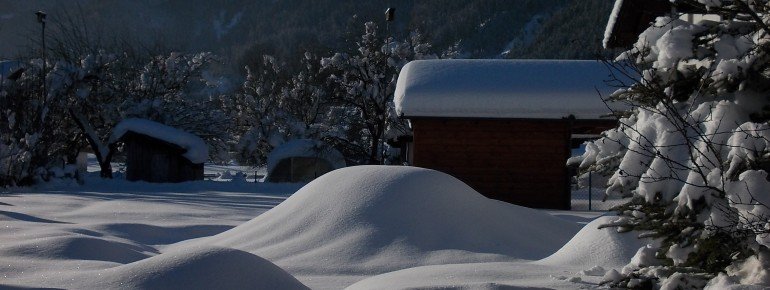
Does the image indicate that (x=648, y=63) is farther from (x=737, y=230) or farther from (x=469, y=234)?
(x=469, y=234)

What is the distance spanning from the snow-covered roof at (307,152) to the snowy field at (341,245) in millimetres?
16481

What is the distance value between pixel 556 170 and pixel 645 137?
1655 centimetres

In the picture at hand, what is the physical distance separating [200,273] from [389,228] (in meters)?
4.32

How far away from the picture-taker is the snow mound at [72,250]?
9.18m

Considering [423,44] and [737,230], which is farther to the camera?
[423,44]

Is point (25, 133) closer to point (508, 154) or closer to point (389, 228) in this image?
point (508, 154)

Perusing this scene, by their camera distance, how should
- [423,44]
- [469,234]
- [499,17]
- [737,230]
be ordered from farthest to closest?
1. [499,17]
2. [423,44]
3. [469,234]
4. [737,230]

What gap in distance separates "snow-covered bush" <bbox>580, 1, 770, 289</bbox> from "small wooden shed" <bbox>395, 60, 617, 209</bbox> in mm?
15600

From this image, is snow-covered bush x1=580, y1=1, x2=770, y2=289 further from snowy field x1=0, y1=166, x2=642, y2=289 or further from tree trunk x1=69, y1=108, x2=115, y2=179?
tree trunk x1=69, y1=108, x2=115, y2=179

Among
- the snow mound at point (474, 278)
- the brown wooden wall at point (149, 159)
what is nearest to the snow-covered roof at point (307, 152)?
the brown wooden wall at point (149, 159)

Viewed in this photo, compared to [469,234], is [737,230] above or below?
above

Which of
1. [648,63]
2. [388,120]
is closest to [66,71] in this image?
[388,120]

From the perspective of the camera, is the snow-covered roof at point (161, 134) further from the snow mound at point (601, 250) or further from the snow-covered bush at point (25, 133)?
the snow mound at point (601, 250)

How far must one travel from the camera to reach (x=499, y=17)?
13525cm
